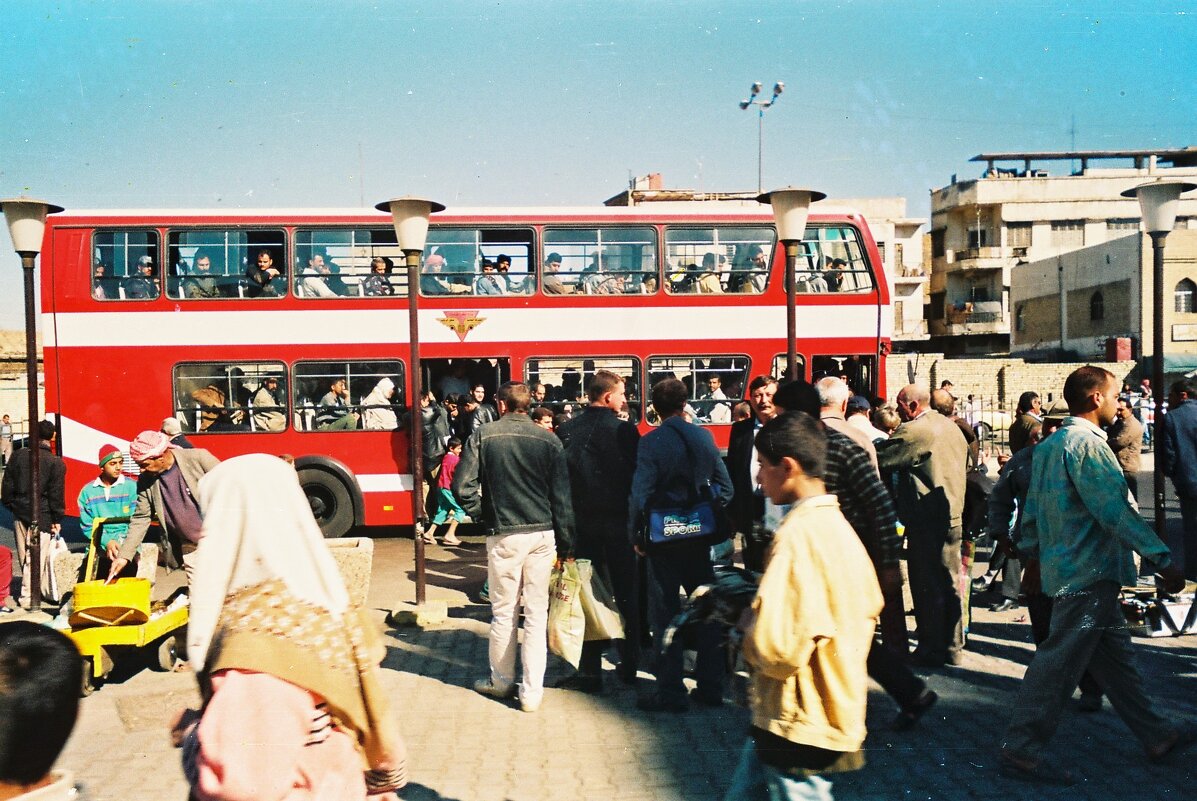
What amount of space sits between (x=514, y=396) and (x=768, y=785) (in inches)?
159

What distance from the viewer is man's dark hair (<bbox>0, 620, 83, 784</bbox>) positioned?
2078mm

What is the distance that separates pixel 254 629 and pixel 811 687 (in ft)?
5.07

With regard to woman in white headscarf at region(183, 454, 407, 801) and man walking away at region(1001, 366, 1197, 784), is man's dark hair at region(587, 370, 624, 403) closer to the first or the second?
man walking away at region(1001, 366, 1197, 784)

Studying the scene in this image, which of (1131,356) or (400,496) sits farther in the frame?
(1131,356)

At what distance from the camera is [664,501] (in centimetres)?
633

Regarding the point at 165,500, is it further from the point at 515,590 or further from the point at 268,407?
the point at 268,407

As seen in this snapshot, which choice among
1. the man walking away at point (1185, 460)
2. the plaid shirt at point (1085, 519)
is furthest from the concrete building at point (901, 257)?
the plaid shirt at point (1085, 519)

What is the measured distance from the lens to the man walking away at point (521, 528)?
646cm

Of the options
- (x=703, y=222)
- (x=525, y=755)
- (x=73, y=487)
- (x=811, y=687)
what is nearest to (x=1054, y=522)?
(x=811, y=687)

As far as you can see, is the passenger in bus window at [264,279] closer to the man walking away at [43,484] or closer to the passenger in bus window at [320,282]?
the passenger in bus window at [320,282]

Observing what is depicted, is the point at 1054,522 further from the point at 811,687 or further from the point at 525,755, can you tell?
the point at 525,755

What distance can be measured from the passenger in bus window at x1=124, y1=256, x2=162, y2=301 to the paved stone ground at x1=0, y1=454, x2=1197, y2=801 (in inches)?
279

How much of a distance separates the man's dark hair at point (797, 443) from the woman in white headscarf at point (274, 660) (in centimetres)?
136

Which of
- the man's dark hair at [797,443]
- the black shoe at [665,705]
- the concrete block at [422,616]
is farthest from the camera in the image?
the concrete block at [422,616]
